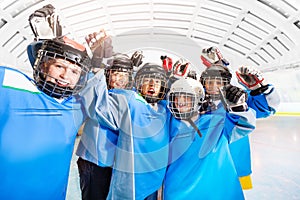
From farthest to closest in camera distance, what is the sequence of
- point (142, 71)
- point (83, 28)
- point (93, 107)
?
point (83, 28)
point (142, 71)
point (93, 107)

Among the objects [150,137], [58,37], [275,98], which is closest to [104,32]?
[58,37]

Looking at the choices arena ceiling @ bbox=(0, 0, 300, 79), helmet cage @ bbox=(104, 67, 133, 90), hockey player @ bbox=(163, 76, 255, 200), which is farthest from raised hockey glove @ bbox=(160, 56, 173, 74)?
arena ceiling @ bbox=(0, 0, 300, 79)

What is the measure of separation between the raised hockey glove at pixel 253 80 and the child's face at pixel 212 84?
5.5 inches

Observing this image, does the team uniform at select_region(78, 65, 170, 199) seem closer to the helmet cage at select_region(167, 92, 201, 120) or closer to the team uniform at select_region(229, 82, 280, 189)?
the helmet cage at select_region(167, 92, 201, 120)

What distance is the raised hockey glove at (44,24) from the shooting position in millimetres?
698

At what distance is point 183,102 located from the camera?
80 centimetres

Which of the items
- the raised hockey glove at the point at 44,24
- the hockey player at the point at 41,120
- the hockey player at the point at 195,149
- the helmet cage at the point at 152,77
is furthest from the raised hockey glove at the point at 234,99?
the raised hockey glove at the point at 44,24

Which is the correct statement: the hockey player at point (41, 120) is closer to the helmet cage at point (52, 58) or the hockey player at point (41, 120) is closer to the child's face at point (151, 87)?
the helmet cage at point (52, 58)

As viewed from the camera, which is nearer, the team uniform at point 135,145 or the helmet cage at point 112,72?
the team uniform at point 135,145

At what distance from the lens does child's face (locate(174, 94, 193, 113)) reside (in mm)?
793

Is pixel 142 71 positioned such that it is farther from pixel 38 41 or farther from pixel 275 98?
pixel 275 98

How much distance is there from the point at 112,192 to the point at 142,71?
48cm

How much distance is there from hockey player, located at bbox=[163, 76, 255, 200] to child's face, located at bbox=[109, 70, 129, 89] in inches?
8.9

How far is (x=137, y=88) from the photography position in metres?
0.94
